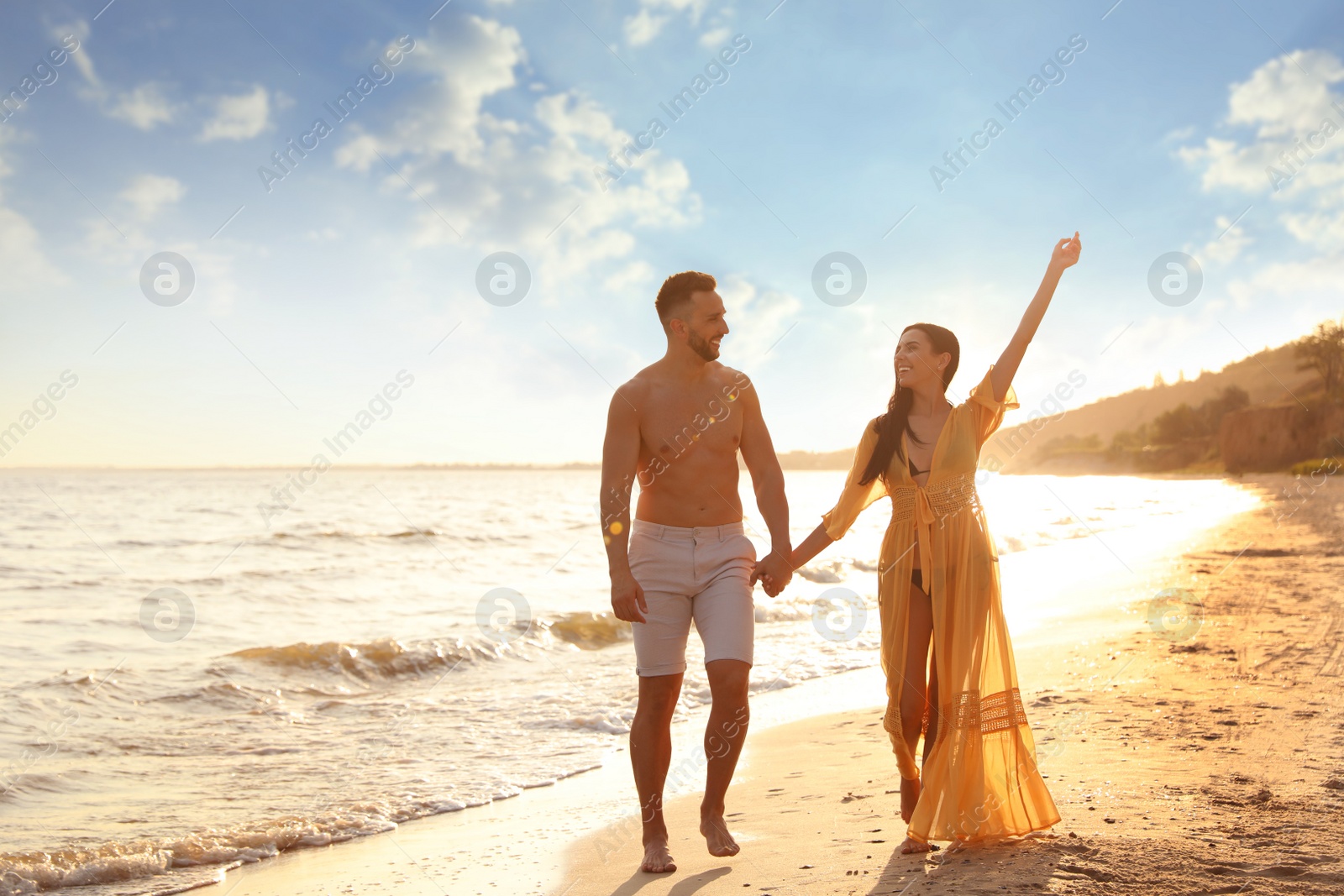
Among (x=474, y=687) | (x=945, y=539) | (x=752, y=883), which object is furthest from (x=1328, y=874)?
(x=474, y=687)

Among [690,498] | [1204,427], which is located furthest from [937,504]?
[1204,427]

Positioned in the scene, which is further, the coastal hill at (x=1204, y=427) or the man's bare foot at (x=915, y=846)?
the coastal hill at (x=1204, y=427)

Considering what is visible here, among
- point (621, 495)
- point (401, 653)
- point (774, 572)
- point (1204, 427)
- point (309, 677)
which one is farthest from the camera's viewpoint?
A: point (1204, 427)

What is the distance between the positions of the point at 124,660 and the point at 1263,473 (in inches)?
2350

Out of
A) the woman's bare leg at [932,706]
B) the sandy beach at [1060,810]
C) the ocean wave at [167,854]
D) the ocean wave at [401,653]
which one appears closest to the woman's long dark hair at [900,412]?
the woman's bare leg at [932,706]

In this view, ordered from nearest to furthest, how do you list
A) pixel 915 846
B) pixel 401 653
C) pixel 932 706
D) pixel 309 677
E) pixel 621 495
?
pixel 915 846 → pixel 932 706 → pixel 621 495 → pixel 309 677 → pixel 401 653

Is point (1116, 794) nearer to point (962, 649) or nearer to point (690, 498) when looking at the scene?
point (962, 649)

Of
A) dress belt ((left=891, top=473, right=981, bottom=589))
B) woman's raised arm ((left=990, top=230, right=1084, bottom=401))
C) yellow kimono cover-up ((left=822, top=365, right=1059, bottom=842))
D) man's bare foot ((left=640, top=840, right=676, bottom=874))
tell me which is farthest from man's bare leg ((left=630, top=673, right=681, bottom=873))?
woman's raised arm ((left=990, top=230, right=1084, bottom=401))

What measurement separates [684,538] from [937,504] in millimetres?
1015

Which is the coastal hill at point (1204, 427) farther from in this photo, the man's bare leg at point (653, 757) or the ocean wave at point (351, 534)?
the ocean wave at point (351, 534)

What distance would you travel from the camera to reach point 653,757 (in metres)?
3.65

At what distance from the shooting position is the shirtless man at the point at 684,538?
3598 millimetres

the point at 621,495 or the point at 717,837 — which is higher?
the point at 621,495

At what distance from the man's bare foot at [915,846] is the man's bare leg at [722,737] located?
2.11 ft
